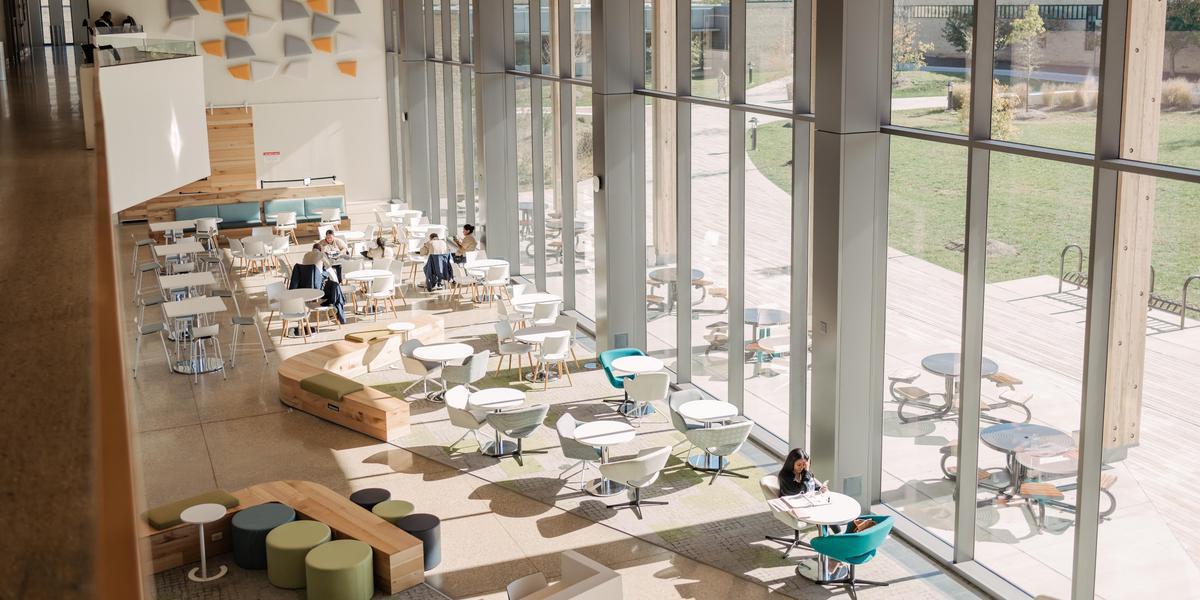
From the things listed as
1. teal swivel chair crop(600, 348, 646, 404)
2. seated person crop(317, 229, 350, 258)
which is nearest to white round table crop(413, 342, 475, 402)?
teal swivel chair crop(600, 348, 646, 404)

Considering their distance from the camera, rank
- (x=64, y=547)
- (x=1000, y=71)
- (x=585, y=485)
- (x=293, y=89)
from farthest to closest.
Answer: (x=293, y=89), (x=585, y=485), (x=1000, y=71), (x=64, y=547)

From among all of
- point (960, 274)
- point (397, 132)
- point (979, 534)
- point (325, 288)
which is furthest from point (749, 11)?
point (397, 132)

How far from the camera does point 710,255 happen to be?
11641mm

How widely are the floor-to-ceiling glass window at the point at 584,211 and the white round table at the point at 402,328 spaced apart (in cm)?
Result: 253

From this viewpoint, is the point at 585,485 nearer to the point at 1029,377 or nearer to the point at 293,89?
the point at 1029,377

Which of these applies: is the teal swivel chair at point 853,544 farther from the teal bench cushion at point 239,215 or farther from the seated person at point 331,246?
the teal bench cushion at point 239,215

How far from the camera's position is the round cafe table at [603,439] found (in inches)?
384

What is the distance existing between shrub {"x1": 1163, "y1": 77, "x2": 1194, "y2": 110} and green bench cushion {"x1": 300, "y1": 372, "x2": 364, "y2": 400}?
833cm

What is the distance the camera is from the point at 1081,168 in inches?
269

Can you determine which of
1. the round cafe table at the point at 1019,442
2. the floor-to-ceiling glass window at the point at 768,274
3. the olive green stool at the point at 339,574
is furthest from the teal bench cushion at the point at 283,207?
the round cafe table at the point at 1019,442

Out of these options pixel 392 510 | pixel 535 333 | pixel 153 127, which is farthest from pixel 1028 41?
pixel 153 127

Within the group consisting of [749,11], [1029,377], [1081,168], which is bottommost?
[1029,377]

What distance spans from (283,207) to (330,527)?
15527mm

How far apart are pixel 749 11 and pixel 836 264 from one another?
2970mm
